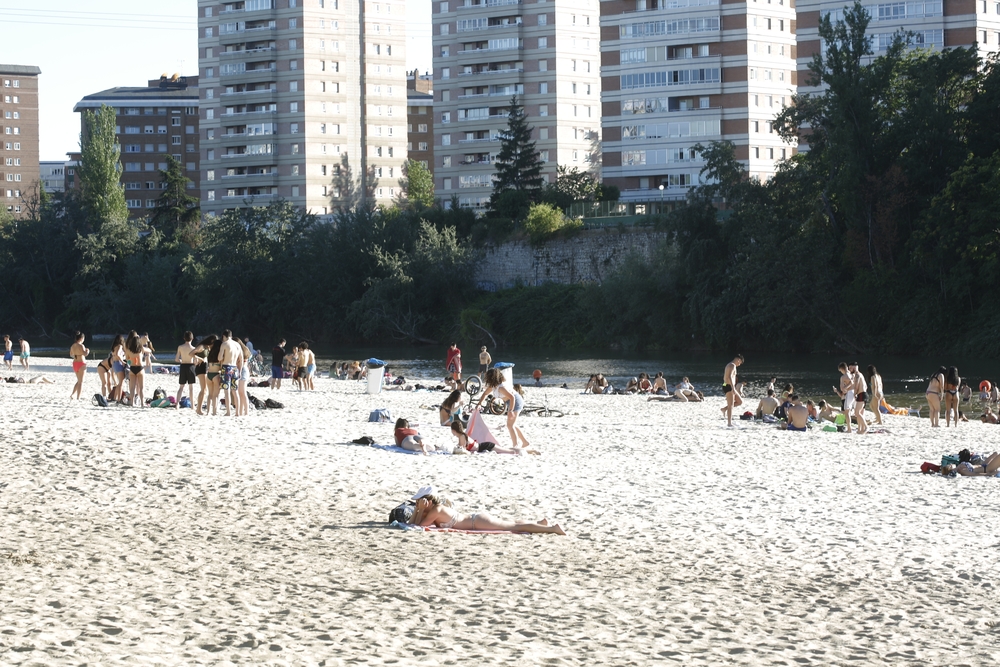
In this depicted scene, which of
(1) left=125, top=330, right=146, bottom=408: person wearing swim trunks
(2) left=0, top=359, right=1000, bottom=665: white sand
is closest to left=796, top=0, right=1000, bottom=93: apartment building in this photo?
(1) left=125, top=330, right=146, bottom=408: person wearing swim trunks

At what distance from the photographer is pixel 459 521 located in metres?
11.6

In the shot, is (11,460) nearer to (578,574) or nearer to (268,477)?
(268,477)

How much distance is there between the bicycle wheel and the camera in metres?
26.9

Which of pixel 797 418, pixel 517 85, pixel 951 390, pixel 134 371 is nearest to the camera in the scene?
pixel 134 371

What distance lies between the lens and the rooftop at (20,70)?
15050cm

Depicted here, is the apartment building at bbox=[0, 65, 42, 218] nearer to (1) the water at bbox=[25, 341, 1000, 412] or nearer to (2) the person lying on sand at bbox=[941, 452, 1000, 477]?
(1) the water at bbox=[25, 341, 1000, 412]

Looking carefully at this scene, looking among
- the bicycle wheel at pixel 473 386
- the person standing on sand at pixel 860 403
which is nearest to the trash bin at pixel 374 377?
the bicycle wheel at pixel 473 386

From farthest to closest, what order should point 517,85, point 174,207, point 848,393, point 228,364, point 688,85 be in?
point 517,85
point 174,207
point 688,85
point 848,393
point 228,364

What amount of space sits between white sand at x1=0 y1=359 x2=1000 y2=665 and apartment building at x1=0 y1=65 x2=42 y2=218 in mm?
145635

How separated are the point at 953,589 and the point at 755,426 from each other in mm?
13833

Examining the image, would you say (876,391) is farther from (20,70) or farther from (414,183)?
(20,70)

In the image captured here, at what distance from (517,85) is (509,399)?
81.3m

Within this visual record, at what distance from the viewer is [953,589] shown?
9453 millimetres

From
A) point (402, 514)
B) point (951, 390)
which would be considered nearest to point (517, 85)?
point (951, 390)
